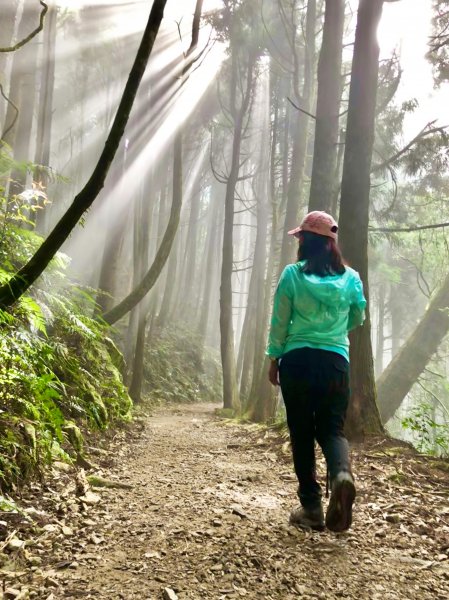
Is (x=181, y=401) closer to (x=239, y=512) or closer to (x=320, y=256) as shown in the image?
(x=239, y=512)

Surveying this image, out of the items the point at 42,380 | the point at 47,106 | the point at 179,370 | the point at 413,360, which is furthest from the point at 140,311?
the point at 42,380

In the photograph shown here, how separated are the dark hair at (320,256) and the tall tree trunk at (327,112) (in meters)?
4.40

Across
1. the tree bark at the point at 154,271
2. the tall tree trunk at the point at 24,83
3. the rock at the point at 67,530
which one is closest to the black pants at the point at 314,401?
the rock at the point at 67,530

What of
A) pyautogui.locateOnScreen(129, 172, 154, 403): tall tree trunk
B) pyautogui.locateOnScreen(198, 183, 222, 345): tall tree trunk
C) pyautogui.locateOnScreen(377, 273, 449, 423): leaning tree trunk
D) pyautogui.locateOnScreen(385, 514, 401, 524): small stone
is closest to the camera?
pyautogui.locateOnScreen(385, 514, 401, 524): small stone

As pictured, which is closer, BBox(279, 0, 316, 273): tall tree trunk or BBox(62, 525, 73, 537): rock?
BBox(62, 525, 73, 537): rock

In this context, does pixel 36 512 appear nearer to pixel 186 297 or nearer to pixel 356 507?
pixel 356 507

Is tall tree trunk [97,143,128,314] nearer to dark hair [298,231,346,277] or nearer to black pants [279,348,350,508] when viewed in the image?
dark hair [298,231,346,277]

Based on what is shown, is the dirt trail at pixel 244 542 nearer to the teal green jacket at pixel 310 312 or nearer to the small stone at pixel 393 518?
the small stone at pixel 393 518

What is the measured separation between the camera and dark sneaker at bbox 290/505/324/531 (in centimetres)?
300

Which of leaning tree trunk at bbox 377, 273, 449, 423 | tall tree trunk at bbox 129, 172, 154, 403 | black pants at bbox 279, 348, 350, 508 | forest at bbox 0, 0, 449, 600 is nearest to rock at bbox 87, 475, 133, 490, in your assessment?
forest at bbox 0, 0, 449, 600

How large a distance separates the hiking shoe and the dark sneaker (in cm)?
34

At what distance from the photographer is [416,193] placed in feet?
49.3

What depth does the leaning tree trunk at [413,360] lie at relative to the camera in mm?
12961

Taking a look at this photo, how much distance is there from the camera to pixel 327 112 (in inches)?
305
